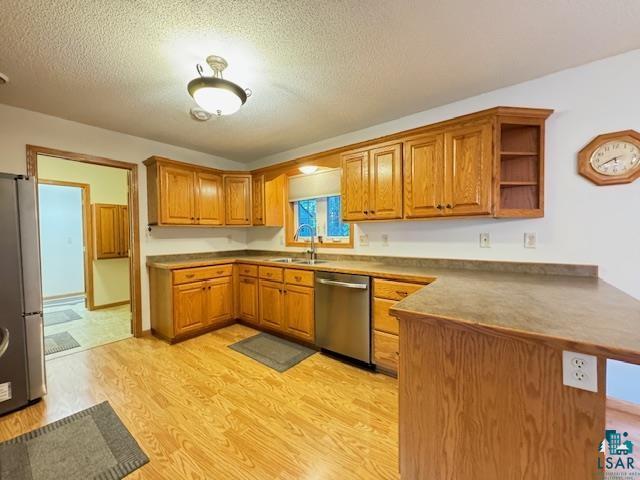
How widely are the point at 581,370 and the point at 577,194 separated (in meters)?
1.76

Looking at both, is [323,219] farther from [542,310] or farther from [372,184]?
[542,310]

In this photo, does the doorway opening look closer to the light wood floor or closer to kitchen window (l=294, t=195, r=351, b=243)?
the light wood floor

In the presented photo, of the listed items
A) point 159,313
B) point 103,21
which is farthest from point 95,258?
point 103,21

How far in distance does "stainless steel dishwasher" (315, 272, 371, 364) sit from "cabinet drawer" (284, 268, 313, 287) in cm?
13

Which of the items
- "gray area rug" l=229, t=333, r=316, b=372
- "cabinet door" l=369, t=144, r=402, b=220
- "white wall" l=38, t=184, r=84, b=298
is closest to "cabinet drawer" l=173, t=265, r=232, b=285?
"gray area rug" l=229, t=333, r=316, b=372

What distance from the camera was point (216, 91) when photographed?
1751 mm

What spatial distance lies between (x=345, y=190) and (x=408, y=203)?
2.35 feet

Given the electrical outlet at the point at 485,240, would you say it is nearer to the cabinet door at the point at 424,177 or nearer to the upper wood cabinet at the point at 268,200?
the cabinet door at the point at 424,177

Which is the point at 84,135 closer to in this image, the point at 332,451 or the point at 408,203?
the point at 408,203

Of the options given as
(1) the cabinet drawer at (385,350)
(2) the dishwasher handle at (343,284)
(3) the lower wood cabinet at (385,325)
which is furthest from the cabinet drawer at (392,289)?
(1) the cabinet drawer at (385,350)

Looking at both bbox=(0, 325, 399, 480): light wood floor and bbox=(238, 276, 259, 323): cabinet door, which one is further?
bbox=(238, 276, 259, 323): cabinet door

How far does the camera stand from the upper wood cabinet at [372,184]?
2.51 meters

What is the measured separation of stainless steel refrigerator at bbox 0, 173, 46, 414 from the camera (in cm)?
183

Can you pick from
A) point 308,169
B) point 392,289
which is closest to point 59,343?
point 308,169
